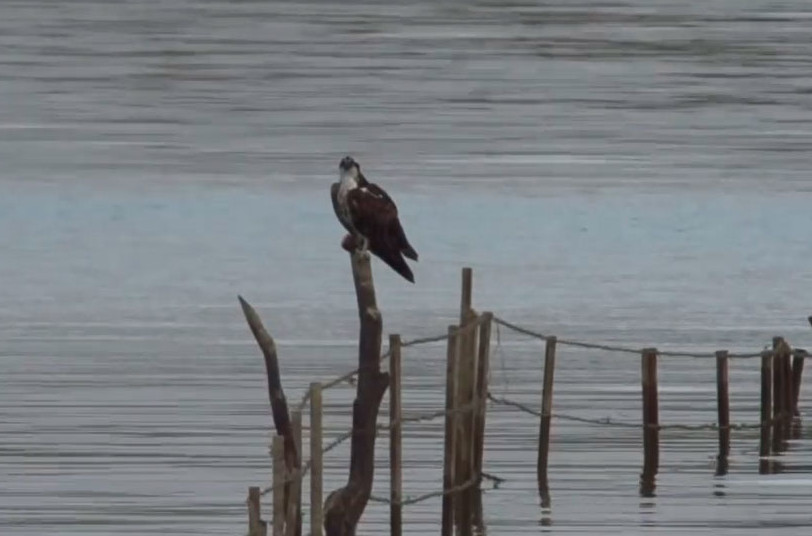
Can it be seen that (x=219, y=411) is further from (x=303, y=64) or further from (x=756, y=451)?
(x=303, y=64)

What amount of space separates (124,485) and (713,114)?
26975 millimetres

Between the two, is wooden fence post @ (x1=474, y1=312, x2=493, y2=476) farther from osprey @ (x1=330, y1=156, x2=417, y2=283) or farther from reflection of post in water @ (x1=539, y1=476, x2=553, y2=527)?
reflection of post in water @ (x1=539, y1=476, x2=553, y2=527)

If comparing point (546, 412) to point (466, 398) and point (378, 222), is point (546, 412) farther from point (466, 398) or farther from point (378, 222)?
point (378, 222)

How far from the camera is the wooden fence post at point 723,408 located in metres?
12.9

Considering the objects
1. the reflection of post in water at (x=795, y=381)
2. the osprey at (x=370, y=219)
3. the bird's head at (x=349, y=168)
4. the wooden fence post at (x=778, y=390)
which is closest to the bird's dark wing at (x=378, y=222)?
the osprey at (x=370, y=219)

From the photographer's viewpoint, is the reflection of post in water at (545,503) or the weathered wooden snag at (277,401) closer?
the weathered wooden snag at (277,401)

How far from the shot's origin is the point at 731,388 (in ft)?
54.6

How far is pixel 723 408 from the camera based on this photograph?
1329 cm

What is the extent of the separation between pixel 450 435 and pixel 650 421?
7.25ft

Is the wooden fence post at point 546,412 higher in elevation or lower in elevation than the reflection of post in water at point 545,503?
higher

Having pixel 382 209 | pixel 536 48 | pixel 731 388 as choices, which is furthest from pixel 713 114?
pixel 382 209

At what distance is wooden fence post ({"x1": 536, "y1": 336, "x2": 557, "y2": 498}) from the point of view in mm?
12383

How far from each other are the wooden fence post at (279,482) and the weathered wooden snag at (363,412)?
119 centimetres

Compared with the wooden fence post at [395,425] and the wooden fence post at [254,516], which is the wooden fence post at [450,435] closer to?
the wooden fence post at [395,425]
